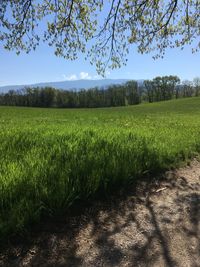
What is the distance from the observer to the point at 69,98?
11581cm

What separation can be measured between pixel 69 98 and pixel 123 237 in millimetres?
113502

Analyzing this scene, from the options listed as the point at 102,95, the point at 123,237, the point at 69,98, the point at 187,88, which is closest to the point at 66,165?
the point at 123,237

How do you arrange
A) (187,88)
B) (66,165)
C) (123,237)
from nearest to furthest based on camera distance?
1. (123,237)
2. (66,165)
3. (187,88)

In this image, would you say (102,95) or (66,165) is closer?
(66,165)

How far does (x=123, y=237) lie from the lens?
11.9 feet

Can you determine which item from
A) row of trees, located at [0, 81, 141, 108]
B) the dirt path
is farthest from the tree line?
the dirt path

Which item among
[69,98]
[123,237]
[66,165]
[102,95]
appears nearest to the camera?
[123,237]

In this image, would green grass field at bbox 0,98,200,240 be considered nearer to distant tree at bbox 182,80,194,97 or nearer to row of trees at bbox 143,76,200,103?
row of trees at bbox 143,76,200,103

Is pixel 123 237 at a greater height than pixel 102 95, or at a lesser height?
greater

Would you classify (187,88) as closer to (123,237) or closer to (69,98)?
(69,98)

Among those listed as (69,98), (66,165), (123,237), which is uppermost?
(66,165)

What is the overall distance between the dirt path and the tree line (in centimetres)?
11089

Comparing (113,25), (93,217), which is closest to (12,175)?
(93,217)

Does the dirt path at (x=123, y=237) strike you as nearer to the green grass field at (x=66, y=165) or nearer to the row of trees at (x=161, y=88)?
the green grass field at (x=66, y=165)
